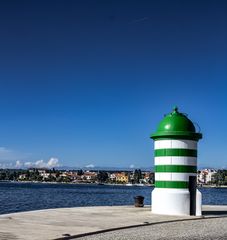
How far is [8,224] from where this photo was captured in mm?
14320

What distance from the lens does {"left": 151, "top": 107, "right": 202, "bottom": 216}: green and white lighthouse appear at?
19953mm

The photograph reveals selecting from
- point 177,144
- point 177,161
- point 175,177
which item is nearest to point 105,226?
point 175,177

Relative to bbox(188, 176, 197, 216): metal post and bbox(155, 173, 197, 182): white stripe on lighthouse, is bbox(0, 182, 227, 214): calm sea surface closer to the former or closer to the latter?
bbox(155, 173, 197, 182): white stripe on lighthouse

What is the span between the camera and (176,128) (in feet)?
67.2

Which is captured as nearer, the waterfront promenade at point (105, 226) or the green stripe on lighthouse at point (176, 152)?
the waterfront promenade at point (105, 226)

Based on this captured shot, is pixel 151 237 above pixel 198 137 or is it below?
below

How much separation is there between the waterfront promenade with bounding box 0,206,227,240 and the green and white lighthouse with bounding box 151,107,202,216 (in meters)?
1.20

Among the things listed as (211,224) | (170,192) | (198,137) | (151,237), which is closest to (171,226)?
(211,224)

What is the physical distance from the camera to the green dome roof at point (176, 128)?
2033 centimetres

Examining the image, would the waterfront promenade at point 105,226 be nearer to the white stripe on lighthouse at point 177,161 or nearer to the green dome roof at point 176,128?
the white stripe on lighthouse at point 177,161

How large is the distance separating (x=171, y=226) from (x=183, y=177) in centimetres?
468

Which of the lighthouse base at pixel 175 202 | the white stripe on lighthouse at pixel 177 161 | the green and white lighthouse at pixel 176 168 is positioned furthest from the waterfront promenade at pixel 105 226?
the white stripe on lighthouse at pixel 177 161

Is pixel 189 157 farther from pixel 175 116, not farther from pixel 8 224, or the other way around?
pixel 8 224

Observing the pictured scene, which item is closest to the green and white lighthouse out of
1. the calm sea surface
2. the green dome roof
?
the green dome roof
